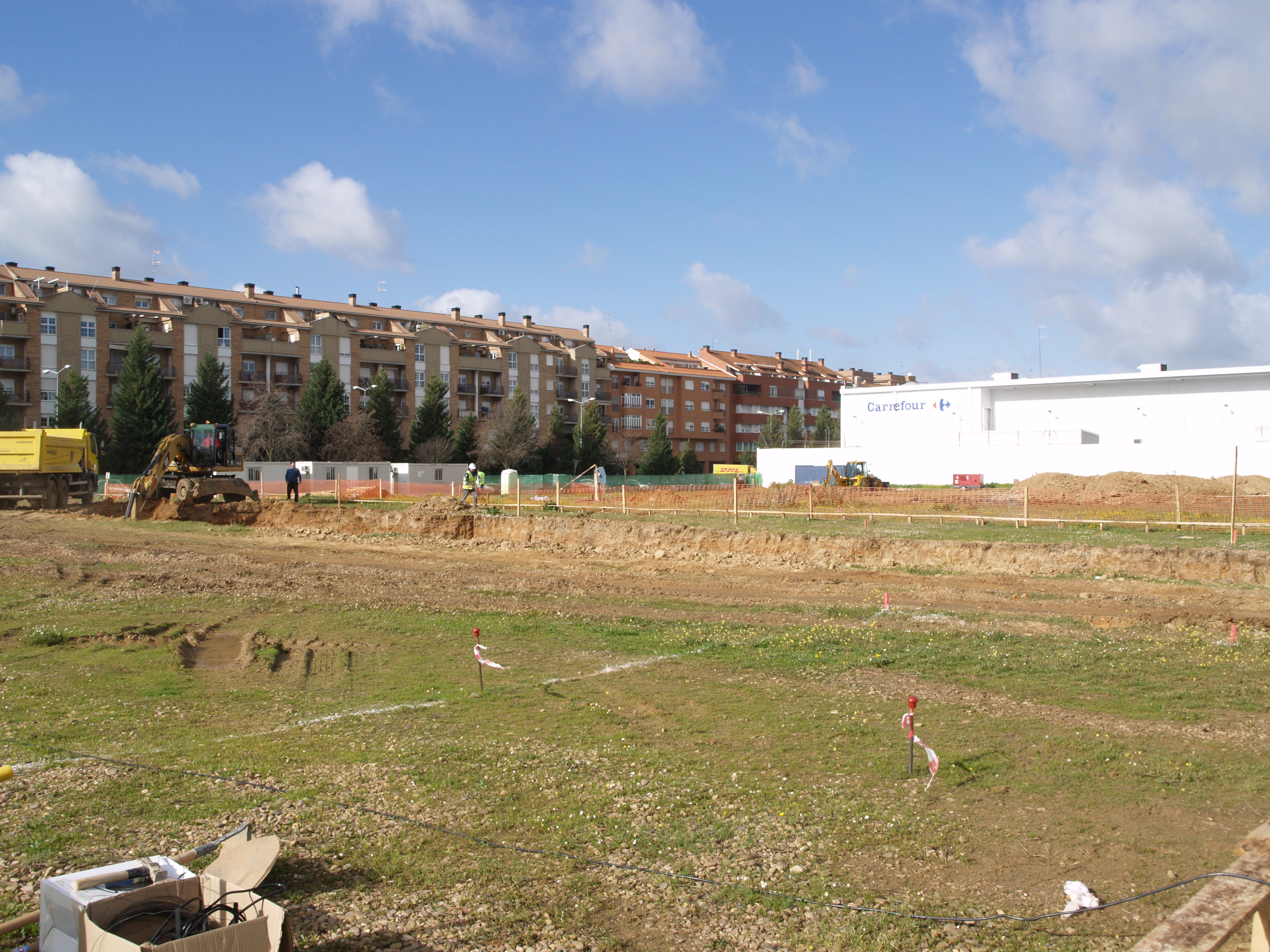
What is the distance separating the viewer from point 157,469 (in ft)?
119

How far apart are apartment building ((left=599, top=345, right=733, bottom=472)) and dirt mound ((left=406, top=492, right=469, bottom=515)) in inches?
2451

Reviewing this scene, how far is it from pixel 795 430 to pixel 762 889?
104805mm

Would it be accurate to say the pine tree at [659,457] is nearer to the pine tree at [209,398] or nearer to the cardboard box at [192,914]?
the pine tree at [209,398]

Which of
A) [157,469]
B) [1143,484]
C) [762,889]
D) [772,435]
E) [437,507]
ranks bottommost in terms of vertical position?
[762,889]

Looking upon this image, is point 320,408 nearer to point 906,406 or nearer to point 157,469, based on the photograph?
point 157,469

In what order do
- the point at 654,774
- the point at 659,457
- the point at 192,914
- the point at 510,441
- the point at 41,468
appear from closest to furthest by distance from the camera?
the point at 192,914 → the point at 654,774 → the point at 41,468 → the point at 510,441 → the point at 659,457

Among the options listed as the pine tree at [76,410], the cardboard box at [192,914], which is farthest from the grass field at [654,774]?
the pine tree at [76,410]

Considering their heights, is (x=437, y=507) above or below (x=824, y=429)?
below

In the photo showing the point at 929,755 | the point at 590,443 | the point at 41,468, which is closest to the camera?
the point at 929,755

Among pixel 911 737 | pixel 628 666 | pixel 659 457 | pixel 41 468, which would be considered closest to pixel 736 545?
pixel 628 666

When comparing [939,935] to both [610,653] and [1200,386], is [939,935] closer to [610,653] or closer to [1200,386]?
[610,653]

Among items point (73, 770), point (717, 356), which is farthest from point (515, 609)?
point (717, 356)

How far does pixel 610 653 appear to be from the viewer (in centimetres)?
1280

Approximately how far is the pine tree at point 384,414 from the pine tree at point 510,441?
804 cm
